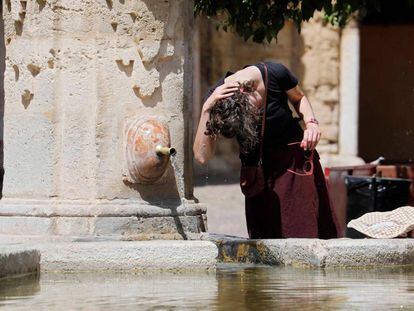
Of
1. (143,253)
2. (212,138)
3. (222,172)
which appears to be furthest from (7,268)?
(222,172)

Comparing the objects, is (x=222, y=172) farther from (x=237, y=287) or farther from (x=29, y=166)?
(x=237, y=287)

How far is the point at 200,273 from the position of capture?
741 centimetres

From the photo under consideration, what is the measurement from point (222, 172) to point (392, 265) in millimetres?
13932

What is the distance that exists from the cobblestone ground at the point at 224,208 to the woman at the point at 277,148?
5.89m

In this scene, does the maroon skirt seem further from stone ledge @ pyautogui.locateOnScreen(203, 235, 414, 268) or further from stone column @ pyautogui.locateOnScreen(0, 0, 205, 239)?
stone column @ pyautogui.locateOnScreen(0, 0, 205, 239)

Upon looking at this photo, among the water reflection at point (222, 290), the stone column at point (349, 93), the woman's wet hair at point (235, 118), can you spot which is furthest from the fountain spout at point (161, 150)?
the stone column at point (349, 93)

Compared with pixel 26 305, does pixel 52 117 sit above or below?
above

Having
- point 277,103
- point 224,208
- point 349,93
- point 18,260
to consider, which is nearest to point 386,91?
point 349,93

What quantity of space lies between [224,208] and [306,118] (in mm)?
9736

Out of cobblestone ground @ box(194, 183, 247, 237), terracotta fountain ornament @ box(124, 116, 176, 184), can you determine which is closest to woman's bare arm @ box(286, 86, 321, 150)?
terracotta fountain ornament @ box(124, 116, 176, 184)

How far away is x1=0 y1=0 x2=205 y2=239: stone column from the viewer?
840 centimetres

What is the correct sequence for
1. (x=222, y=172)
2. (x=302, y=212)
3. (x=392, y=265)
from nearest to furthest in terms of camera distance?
(x=392, y=265) < (x=302, y=212) < (x=222, y=172)

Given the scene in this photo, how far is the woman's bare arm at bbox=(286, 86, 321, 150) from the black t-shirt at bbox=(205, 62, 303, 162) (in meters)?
0.04

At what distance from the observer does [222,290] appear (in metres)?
6.87
